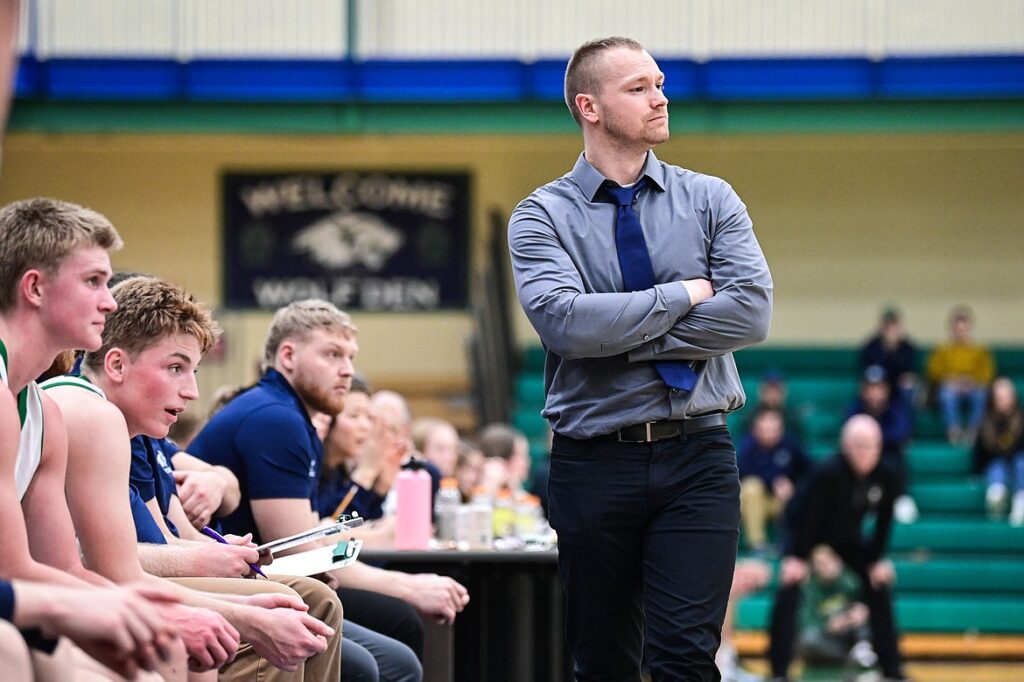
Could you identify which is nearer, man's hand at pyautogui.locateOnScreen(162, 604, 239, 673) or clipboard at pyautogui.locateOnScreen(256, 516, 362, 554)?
man's hand at pyautogui.locateOnScreen(162, 604, 239, 673)

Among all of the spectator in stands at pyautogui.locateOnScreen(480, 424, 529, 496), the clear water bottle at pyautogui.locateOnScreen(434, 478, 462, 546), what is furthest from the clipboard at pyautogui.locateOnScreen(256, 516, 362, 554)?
the spectator in stands at pyautogui.locateOnScreen(480, 424, 529, 496)

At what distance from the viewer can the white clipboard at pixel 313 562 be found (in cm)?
396

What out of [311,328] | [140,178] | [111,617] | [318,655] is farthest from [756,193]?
[111,617]

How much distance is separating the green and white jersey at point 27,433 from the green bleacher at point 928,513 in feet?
→ 32.8

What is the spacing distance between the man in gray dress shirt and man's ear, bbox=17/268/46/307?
4.35 feet

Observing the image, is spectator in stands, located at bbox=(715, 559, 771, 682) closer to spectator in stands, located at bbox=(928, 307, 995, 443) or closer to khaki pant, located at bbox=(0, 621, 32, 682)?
spectator in stands, located at bbox=(928, 307, 995, 443)

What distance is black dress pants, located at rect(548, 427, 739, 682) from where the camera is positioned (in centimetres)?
379

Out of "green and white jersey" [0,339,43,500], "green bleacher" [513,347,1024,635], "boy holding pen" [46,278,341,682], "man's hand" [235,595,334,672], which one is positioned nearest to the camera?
"green and white jersey" [0,339,43,500]

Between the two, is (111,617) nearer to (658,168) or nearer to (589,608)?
(589,608)

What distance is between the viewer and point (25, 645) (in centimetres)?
237

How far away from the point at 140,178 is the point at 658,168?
41.0 ft

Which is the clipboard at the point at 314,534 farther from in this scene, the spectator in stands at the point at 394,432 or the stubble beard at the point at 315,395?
the spectator in stands at the point at 394,432

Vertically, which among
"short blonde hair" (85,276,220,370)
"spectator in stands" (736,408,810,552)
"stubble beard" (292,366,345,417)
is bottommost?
"spectator in stands" (736,408,810,552)

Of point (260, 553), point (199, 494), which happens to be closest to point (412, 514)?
point (199, 494)
